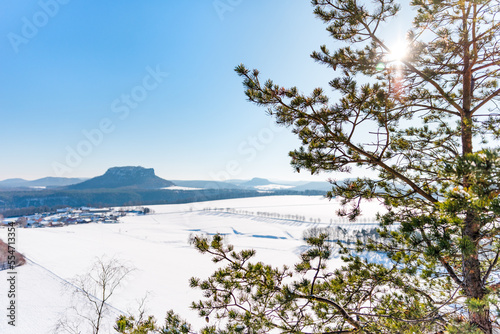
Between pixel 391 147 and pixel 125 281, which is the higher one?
pixel 391 147

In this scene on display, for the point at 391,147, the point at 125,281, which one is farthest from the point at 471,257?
the point at 125,281

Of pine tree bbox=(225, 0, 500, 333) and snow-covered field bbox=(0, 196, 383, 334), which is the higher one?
pine tree bbox=(225, 0, 500, 333)

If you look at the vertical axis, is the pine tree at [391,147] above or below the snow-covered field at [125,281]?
above

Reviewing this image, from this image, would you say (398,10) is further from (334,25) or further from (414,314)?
(414,314)

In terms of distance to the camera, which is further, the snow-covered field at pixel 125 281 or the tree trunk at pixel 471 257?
the snow-covered field at pixel 125 281

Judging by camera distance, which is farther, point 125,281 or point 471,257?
point 125,281

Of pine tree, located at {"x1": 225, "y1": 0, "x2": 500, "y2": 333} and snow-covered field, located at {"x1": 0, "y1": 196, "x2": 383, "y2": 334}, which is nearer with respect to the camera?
pine tree, located at {"x1": 225, "y1": 0, "x2": 500, "y2": 333}

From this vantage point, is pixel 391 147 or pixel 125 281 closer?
pixel 391 147

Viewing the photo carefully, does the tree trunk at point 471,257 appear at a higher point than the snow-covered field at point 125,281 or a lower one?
higher

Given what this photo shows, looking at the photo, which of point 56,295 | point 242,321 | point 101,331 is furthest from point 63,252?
point 242,321

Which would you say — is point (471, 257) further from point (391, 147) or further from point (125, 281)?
point (125, 281)

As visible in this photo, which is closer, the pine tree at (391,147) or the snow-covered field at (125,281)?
the pine tree at (391,147)

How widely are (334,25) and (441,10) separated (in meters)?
1.48

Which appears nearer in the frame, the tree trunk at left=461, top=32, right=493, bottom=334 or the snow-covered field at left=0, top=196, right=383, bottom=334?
the tree trunk at left=461, top=32, right=493, bottom=334
